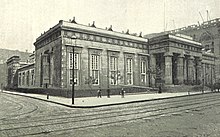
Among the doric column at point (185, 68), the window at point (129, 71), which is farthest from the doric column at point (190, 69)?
the window at point (129, 71)

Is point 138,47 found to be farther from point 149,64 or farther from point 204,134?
point 204,134

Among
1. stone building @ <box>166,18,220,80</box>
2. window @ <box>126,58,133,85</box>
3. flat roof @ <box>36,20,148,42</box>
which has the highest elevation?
stone building @ <box>166,18,220,80</box>

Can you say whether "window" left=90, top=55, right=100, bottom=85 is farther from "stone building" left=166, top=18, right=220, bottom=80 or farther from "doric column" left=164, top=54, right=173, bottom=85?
"stone building" left=166, top=18, right=220, bottom=80

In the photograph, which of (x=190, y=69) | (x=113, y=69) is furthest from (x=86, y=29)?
(x=190, y=69)

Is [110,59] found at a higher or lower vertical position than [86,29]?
lower

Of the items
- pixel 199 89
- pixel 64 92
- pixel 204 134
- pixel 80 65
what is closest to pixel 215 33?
pixel 199 89

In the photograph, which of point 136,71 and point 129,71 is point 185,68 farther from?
point 129,71

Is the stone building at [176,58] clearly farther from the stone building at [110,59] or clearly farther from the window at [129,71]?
the window at [129,71]

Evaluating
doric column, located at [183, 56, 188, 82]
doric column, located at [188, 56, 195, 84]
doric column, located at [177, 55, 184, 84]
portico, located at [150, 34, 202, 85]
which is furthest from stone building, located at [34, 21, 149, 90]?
doric column, located at [188, 56, 195, 84]

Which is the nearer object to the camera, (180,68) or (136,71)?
(136,71)

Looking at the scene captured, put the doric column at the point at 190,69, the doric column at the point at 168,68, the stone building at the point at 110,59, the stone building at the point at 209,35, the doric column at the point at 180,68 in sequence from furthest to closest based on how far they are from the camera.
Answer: the stone building at the point at 209,35
the doric column at the point at 190,69
the doric column at the point at 180,68
the doric column at the point at 168,68
the stone building at the point at 110,59

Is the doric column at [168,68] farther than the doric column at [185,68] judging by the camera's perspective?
No

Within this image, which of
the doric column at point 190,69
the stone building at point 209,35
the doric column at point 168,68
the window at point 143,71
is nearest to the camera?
the doric column at point 168,68

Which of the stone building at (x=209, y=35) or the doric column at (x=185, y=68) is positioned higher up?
the stone building at (x=209, y=35)
